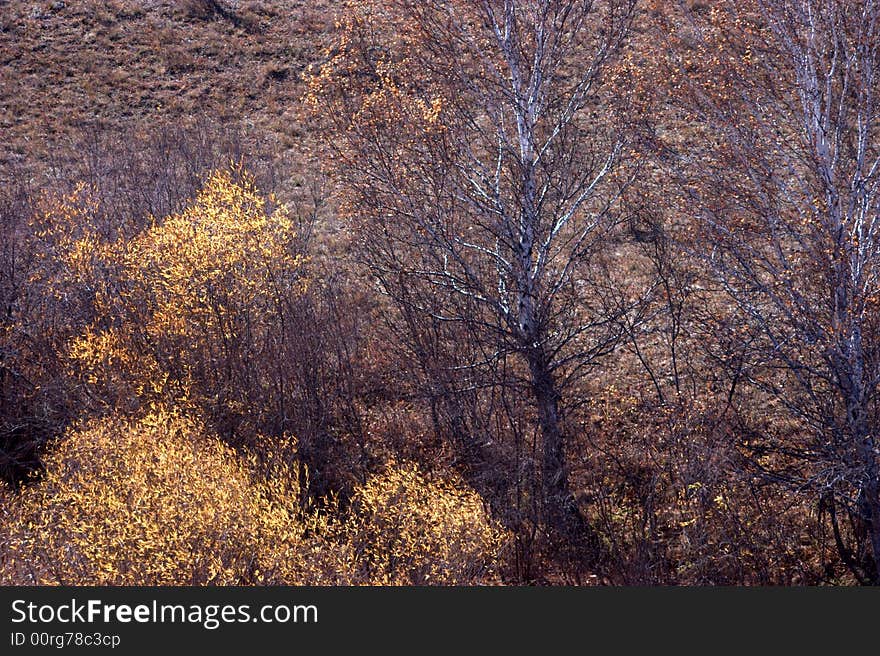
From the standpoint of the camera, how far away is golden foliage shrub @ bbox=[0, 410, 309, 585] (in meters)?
11.4

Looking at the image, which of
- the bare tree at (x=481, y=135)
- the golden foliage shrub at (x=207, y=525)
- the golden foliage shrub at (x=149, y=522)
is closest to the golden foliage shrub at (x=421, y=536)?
the golden foliage shrub at (x=207, y=525)

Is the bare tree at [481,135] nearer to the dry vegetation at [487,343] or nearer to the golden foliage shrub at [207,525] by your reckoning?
the dry vegetation at [487,343]

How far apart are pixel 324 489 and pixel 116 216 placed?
353 inches

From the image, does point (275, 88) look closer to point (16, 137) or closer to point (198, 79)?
point (198, 79)

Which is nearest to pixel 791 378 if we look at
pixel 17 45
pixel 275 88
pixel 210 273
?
pixel 210 273

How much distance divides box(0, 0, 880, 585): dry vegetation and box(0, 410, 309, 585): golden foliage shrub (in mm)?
44

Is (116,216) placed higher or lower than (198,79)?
lower

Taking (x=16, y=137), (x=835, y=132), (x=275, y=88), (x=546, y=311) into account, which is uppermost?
(x=275, y=88)

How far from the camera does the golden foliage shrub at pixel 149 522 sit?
450 inches

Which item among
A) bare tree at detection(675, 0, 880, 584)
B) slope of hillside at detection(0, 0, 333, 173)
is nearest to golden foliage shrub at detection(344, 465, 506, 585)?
→ bare tree at detection(675, 0, 880, 584)

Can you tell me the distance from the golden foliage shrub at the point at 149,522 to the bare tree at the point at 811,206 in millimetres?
7294

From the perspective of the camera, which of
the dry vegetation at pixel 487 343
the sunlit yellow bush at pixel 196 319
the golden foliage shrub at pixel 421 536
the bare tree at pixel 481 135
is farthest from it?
the sunlit yellow bush at pixel 196 319

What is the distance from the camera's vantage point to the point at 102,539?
11680 millimetres

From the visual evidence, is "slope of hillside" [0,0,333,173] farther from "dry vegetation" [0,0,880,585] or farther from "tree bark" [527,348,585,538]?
"tree bark" [527,348,585,538]
